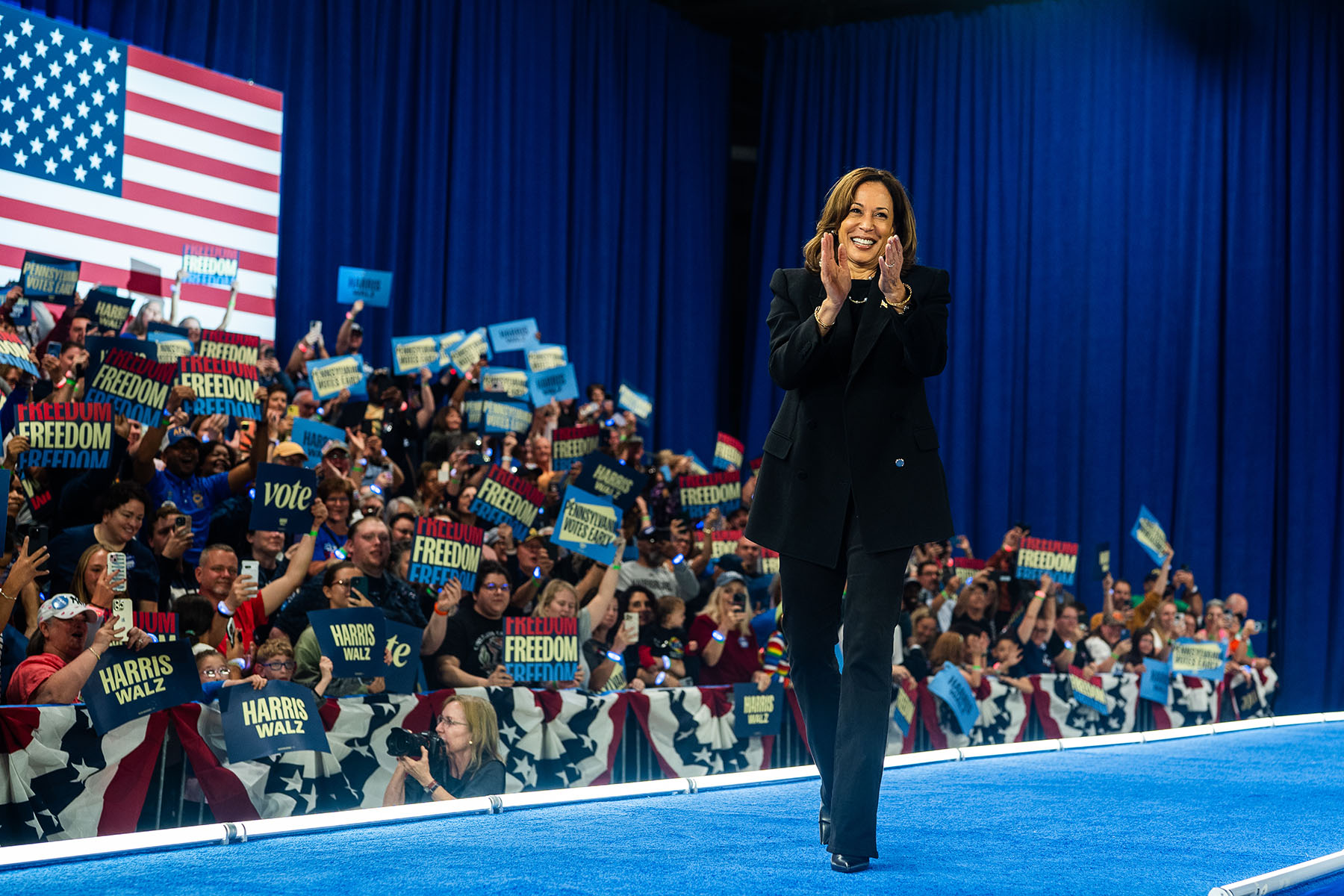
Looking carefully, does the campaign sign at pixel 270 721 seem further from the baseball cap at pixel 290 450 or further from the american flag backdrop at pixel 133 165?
the american flag backdrop at pixel 133 165

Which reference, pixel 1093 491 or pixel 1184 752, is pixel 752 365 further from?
pixel 1184 752

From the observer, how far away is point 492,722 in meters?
4.83

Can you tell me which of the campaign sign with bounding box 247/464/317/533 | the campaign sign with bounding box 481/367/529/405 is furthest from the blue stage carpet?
the campaign sign with bounding box 481/367/529/405

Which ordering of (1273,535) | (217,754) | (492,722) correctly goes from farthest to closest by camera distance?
1. (1273,535)
2. (492,722)
3. (217,754)

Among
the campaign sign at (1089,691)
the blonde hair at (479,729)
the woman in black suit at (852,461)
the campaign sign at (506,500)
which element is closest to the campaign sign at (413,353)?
the campaign sign at (506,500)

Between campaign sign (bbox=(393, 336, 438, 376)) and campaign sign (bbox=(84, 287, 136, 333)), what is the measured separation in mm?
2377

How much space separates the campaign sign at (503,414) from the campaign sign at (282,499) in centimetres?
279

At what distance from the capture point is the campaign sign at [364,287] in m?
9.54

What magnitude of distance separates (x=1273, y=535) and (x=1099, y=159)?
376 cm

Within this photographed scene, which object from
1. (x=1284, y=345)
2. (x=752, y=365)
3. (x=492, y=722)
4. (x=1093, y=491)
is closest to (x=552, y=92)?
(x=752, y=365)

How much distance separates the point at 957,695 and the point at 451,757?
2.88 metres

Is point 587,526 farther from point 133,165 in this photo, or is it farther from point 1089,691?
point 133,165

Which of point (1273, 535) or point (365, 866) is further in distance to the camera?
point (1273, 535)

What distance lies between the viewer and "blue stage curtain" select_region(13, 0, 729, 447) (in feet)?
33.8
